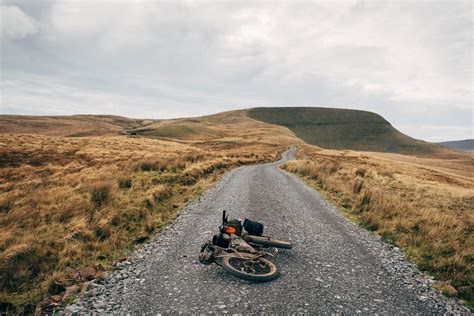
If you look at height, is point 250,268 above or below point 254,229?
below

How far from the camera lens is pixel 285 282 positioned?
24.0 feet

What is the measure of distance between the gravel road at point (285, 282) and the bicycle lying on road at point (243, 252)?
0.23m

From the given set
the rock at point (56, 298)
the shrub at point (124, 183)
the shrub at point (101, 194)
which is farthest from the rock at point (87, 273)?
the shrub at point (124, 183)

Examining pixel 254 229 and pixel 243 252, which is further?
pixel 254 229

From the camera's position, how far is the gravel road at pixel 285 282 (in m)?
6.21

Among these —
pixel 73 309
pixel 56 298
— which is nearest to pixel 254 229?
pixel 73 309

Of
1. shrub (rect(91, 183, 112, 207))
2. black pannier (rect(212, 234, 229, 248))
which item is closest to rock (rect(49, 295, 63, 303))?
black pannier (rect(212, 234, 229, 248))

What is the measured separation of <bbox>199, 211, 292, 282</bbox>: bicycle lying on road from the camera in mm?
7570

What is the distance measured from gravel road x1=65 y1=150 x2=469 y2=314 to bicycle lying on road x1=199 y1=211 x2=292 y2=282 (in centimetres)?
23

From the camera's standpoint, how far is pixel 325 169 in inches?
1262

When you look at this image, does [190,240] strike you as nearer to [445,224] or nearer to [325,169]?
[445,224]

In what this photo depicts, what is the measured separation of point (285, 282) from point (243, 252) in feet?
5.22

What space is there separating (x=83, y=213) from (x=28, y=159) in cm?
2634

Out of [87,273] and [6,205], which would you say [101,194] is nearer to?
[6,205]
